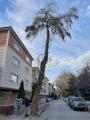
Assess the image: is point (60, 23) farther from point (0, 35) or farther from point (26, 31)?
point (0, 35)

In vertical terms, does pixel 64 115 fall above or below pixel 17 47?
below

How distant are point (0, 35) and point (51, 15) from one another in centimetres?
1566

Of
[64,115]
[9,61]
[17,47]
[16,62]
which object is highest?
[17,47]

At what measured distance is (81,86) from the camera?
6825 cm

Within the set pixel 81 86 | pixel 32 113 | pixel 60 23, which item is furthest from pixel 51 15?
pixel 81 86

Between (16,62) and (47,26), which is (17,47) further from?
(47,26)

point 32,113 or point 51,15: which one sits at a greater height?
point 51,15

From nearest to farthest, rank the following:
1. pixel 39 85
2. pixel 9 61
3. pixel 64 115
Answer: pixel 39 85 < pixel 64 115 < pixel 9 61

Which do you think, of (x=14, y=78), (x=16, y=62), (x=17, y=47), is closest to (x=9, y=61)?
(x=14, y=78)

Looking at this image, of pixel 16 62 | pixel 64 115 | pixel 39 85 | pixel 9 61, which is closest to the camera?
pixel 39 85

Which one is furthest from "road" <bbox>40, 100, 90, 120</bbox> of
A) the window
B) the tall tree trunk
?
the window

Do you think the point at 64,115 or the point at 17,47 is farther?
the point at 17,47

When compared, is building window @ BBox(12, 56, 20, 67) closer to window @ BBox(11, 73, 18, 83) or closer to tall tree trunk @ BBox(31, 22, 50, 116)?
window @ BBox(11, 73, 18, 83)

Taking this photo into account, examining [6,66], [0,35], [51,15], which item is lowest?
[6,66]
